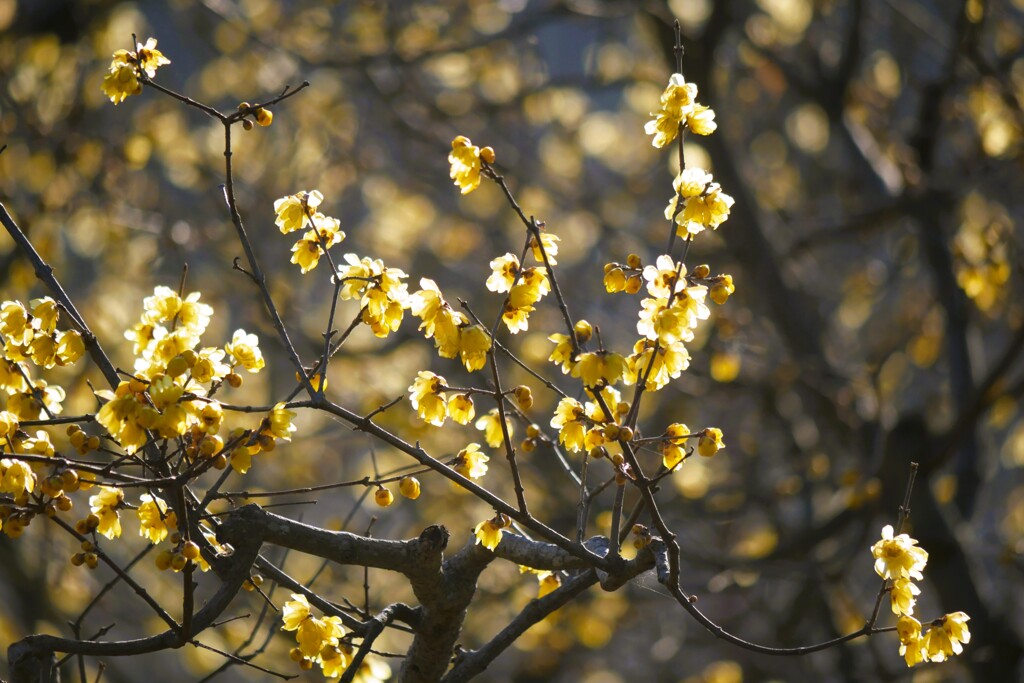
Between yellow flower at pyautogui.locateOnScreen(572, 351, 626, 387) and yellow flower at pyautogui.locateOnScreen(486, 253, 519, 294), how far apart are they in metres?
0.38

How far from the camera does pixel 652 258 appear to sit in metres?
9.32

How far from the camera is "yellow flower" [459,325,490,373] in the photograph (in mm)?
2328

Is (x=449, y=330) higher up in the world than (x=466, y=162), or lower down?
lower down

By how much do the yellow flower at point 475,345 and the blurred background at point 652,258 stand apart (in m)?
2.75

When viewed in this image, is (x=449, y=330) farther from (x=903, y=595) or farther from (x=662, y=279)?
(x=903, y=595)

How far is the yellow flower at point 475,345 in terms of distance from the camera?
7.64 ft

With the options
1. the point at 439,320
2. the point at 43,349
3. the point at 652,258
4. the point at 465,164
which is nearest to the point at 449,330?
the point at 439,320

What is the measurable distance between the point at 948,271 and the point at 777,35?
3.18 m

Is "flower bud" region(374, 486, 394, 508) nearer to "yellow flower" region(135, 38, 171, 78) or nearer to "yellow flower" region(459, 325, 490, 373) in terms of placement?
"yellow flower" region(459, 325, 490, 373)

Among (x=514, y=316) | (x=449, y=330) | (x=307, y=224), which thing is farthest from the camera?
(x=307, y=224)

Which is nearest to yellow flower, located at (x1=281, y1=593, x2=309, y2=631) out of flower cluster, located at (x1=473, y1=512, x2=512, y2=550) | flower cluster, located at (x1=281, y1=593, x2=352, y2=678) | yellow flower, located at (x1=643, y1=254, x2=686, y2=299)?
flower cluster, located at (x1=281, y1=593, x2=352, y2=678)

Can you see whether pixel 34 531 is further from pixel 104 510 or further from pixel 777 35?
pixel 777 35

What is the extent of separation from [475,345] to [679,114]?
73 centimetres

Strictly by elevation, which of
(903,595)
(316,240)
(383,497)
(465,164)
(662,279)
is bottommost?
(903,595)
